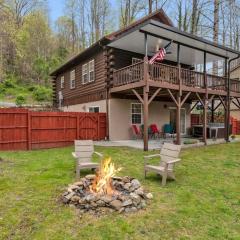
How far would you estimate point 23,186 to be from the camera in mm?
6062

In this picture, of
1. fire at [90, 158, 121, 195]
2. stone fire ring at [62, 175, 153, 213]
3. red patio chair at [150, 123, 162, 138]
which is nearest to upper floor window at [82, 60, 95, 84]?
red patio chair at [150, 123, 162, 138]

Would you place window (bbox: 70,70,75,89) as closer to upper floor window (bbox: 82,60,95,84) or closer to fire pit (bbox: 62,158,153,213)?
upper floor window (bbox: 82,60,95,84)

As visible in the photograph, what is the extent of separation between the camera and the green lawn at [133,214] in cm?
409

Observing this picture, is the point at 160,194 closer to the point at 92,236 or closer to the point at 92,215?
the point at 92,215

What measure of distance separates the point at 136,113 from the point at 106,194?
11490 mm

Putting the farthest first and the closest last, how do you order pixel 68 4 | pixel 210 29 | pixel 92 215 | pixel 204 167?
pixel 68 4 → pixel 210 29 → pixel 204 167 → pixel 92 215

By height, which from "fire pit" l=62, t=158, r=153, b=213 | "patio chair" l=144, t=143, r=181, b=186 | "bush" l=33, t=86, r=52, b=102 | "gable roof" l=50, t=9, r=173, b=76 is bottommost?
"fire pit" l=62, t=158, r=153, b=213

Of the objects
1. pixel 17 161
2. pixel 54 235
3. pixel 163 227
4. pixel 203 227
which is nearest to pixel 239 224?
pixel 203 227

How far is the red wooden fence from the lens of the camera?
37.7 feet

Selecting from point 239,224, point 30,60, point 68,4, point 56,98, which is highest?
point 68,4

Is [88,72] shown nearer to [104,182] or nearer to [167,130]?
[167,130]

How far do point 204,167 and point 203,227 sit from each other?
4.48 meters

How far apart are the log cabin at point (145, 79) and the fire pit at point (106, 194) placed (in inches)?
242

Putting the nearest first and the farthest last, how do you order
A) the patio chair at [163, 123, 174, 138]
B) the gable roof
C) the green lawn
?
1. the green lawn
2. the gable roof
3. the patio chair at [163, 123, 174, 138]
